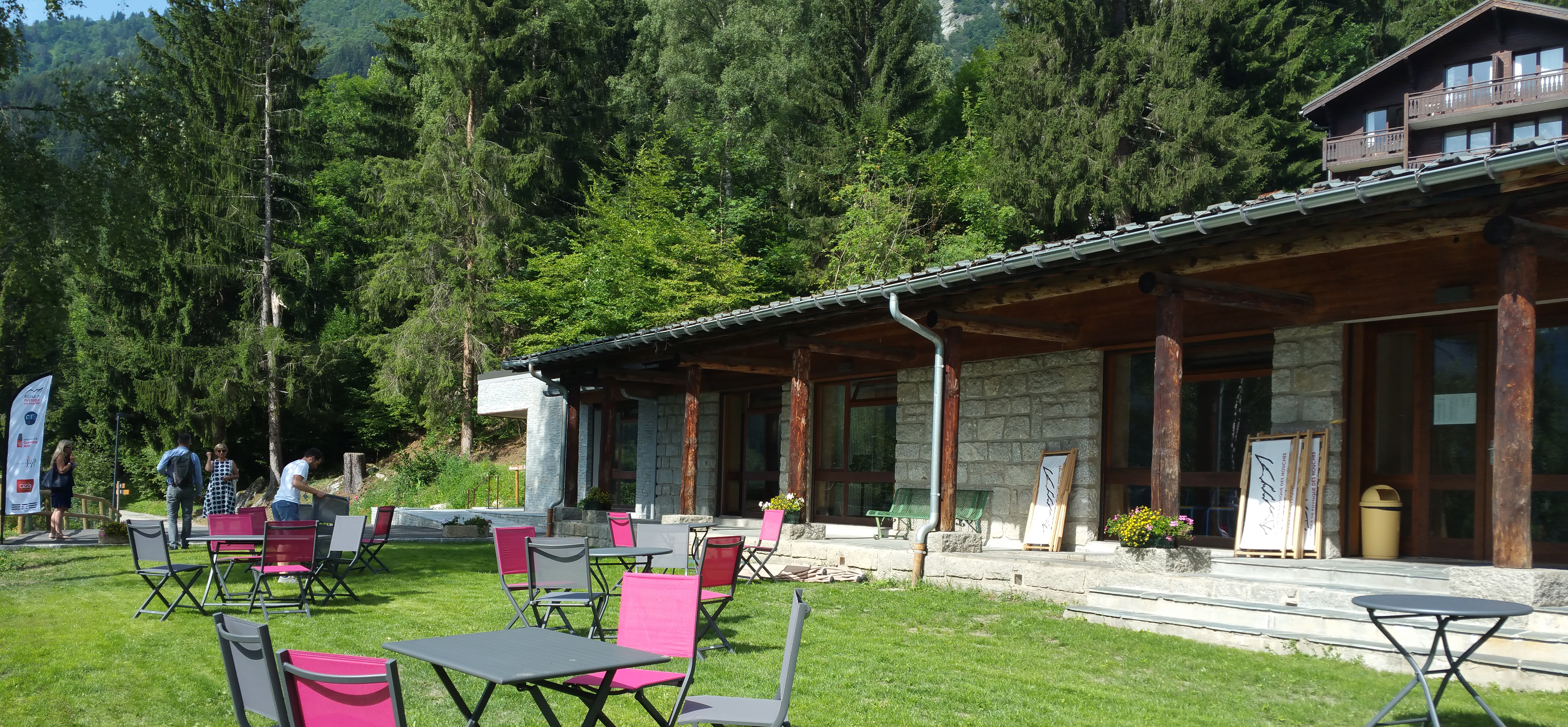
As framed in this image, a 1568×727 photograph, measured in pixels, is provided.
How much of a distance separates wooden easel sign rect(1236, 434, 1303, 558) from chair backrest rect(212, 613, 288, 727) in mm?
7905

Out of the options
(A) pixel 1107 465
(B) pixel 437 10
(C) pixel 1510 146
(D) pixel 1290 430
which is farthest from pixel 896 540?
(B) pixel 437 10

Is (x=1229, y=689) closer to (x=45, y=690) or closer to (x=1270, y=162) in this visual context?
(x=45, y=690)

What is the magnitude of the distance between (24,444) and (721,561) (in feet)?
33.2

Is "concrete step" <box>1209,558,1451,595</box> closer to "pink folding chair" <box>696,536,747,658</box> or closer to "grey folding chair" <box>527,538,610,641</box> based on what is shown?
"pink folding chair" <box>696,536,747,658</box>

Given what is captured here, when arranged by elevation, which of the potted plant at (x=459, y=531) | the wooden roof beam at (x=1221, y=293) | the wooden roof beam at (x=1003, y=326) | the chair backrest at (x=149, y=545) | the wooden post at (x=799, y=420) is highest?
the wooden roof beam at (x=1221, y=293)

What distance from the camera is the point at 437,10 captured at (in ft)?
89.0

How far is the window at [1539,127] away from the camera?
2216cm

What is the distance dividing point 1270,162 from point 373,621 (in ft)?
62.8

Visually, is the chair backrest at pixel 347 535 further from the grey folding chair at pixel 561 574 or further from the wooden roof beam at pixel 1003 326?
the wooden roof beam at pixel 1003 326

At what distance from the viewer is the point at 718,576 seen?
6477 mm

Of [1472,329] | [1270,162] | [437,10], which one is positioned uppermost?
[437,10]

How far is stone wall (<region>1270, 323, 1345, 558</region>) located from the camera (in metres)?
8.68

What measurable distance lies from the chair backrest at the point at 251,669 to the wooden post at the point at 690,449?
9.69 m

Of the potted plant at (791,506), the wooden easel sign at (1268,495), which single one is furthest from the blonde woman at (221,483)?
the wooden easel sign at (1268,495)
